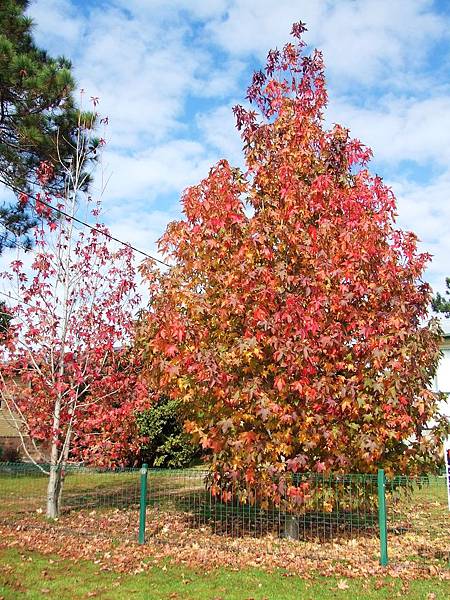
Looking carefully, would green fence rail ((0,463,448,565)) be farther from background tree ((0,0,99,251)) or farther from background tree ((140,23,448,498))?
background tree ((0,0,99,251))

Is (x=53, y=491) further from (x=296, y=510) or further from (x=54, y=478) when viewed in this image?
(x=296, y=510)

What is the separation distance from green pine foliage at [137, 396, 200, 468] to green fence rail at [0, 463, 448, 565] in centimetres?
475

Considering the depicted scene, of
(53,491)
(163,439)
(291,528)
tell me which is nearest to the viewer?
(291,528)

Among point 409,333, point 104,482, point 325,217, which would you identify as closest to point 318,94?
point 325,217

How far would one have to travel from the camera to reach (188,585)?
596 centimetres

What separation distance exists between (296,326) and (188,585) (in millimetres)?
3090

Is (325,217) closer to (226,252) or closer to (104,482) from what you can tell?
(226,252)

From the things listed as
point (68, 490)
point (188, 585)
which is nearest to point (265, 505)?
point (188, 585)

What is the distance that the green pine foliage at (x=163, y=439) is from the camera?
16.9 metres

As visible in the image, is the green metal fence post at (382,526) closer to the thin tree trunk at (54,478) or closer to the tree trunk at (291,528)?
the tree trunk at (291,528)

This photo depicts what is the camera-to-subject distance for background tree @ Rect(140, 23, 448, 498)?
24.2 feet

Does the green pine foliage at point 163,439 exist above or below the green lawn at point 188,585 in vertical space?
above

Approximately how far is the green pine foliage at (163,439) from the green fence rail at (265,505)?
475 cm

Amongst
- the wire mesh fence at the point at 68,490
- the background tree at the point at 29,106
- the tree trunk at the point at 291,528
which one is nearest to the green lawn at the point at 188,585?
the tree trunk at the point at 291,528
